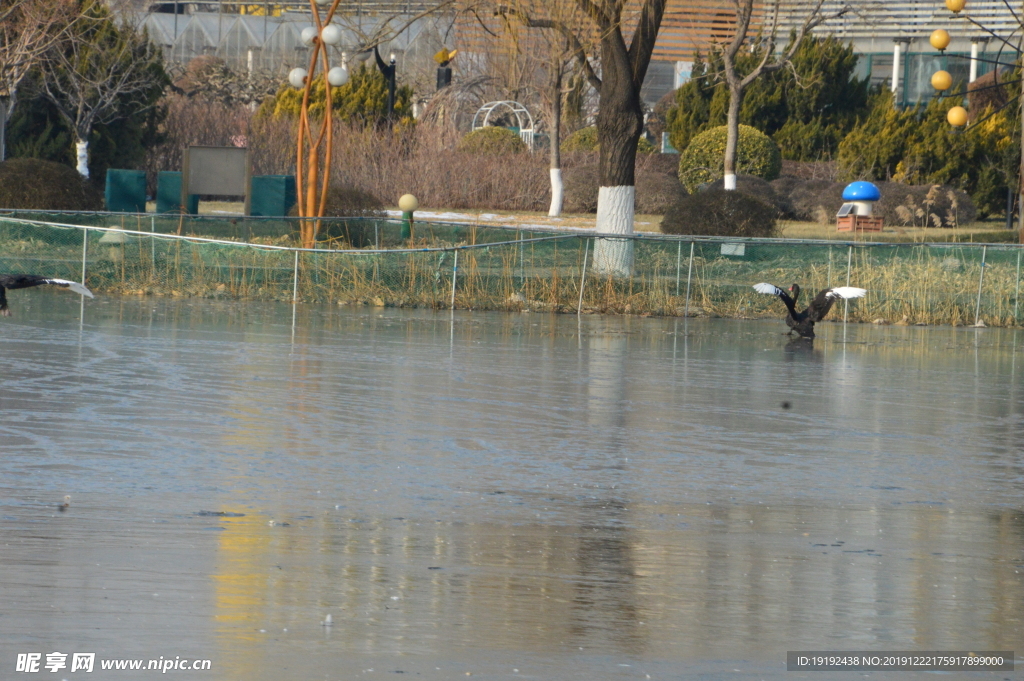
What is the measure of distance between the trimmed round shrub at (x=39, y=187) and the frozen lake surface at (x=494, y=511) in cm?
1323

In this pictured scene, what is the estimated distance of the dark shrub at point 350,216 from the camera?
2400 cm

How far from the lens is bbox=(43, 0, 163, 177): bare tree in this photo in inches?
1442

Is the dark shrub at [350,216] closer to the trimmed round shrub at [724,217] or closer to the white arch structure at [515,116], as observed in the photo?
the trimmed round shrub at [724,217]

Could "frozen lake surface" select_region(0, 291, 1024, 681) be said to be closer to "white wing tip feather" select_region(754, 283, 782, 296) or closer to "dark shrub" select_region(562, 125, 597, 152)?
"white wing tip feather" select_region(754, 283, 782, 296)

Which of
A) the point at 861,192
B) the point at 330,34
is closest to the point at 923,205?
the point at 861,192

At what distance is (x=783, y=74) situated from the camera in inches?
1874

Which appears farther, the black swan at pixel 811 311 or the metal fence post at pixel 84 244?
the metal fence post at pixel 84 244

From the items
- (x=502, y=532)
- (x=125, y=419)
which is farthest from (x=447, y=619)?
(x=125, y=419)

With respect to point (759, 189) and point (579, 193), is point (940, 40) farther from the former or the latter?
point (579, 193)

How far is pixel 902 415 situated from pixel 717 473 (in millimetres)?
3466

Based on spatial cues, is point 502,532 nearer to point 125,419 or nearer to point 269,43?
point 125,419

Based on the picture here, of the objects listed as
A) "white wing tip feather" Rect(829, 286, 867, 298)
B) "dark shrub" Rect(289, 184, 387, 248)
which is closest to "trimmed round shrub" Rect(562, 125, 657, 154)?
"dark shrub" Rect(289, 184, 387, 248)

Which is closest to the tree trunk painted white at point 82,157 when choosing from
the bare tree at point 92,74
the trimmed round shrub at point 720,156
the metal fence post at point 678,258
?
the bare tree at point 92,74

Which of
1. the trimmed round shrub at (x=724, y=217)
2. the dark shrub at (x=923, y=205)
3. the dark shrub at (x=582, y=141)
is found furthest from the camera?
the dark shrub at (x=582, y=141)
